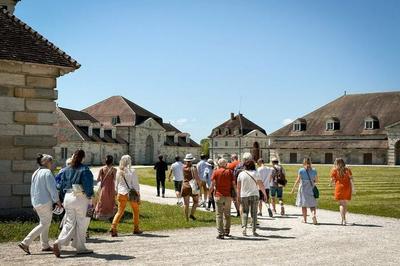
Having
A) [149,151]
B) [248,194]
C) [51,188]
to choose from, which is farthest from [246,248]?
[149,151]

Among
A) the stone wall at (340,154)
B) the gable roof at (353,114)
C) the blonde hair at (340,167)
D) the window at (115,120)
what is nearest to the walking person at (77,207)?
the blonde hair at (340,167)

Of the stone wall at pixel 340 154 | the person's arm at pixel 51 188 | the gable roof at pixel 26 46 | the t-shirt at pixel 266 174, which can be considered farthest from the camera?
A: the stone wall at pixel 340 154

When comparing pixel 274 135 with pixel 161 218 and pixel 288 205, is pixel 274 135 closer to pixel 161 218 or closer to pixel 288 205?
pixel 288 205

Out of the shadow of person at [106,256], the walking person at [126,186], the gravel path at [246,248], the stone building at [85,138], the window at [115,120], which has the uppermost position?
the window at [115,120]

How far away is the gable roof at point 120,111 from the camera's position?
7294cm

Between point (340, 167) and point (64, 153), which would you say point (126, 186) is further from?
point (64, 153)

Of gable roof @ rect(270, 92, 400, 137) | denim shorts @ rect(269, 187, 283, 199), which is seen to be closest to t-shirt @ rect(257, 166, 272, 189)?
denim shorts @ rect(269, 187, 283, 199)

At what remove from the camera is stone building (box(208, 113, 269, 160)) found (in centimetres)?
9644

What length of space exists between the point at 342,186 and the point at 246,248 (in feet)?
17.1

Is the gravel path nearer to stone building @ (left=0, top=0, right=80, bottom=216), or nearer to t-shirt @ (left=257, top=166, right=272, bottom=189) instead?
t-shirt @ (left=257, top=166, right=272, bottom=189)

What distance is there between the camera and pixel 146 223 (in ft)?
42.9

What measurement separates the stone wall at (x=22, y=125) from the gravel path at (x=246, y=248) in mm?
3584

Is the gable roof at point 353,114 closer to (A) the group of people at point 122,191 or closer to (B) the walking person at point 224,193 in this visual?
(A) the group of people at point 122,191

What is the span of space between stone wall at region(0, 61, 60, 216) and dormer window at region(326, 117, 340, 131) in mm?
59313
